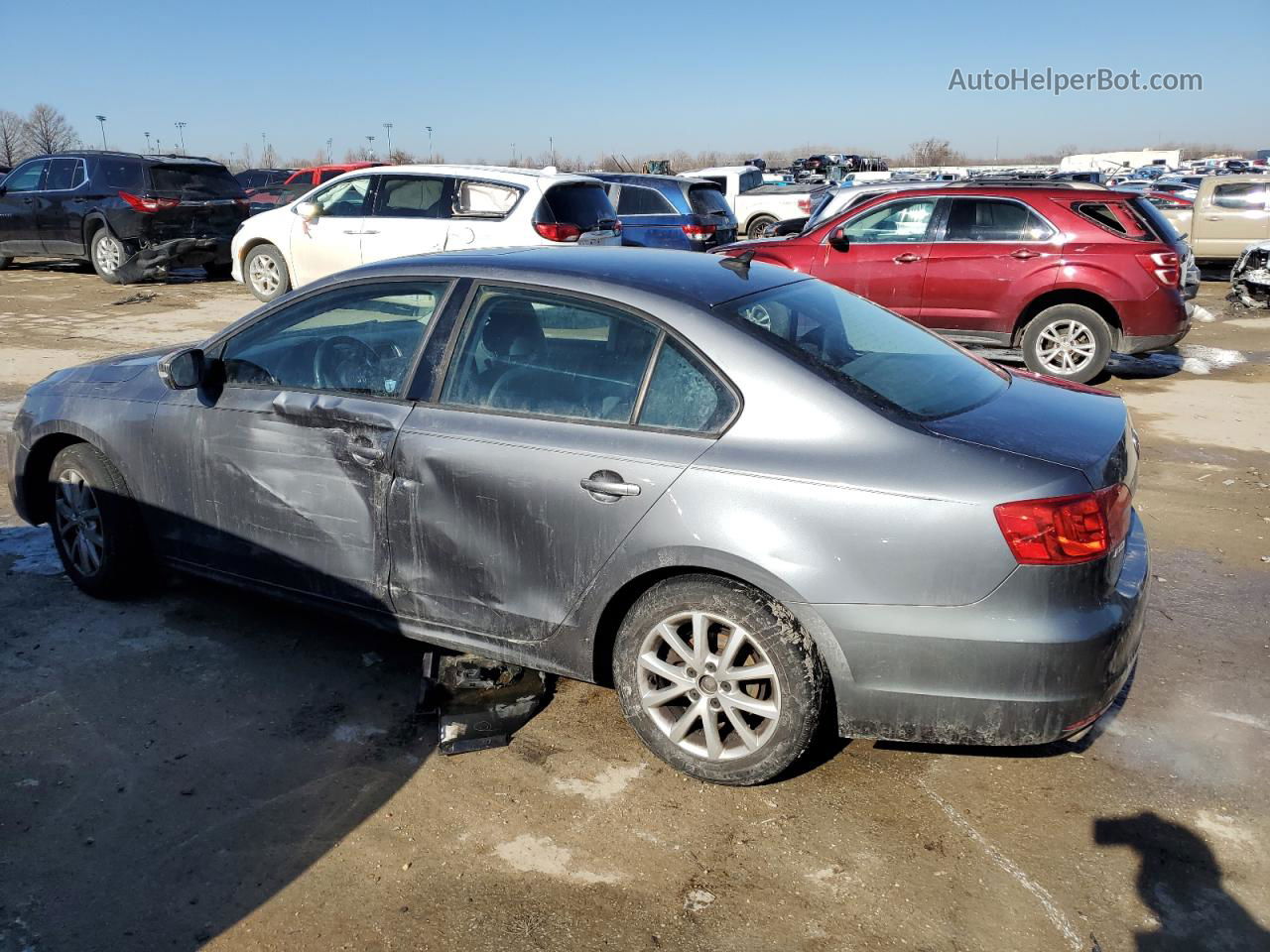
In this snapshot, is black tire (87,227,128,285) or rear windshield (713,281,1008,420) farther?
black tire (87,227,128,285)

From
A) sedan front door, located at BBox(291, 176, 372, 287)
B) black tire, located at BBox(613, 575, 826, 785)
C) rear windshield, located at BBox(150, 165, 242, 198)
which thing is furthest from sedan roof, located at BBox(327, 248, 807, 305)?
rear windshield, located at BBox(150, 165, 242, 198)

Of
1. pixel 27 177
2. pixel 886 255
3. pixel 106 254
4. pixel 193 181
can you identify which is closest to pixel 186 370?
pixel 886 255

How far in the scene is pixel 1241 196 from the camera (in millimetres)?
18500

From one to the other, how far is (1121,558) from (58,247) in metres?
17.0

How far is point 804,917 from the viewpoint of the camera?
275 centimetres

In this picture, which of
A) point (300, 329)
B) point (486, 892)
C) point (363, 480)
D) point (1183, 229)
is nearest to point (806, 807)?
point (486, 892)

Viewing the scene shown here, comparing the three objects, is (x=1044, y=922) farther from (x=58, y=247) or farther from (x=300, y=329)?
(x=58, y=247)

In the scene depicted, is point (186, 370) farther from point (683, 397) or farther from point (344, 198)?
point (344, 198)

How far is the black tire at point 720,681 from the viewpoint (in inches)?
122

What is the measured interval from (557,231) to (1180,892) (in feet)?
29.6

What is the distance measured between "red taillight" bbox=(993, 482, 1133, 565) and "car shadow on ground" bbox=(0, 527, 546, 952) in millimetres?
2005

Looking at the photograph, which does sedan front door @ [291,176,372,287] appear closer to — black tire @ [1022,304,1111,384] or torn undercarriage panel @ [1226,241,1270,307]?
black tire @ [1022,304,1111,384]

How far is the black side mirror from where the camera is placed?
405 cm

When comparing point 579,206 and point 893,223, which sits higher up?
point 579,206
